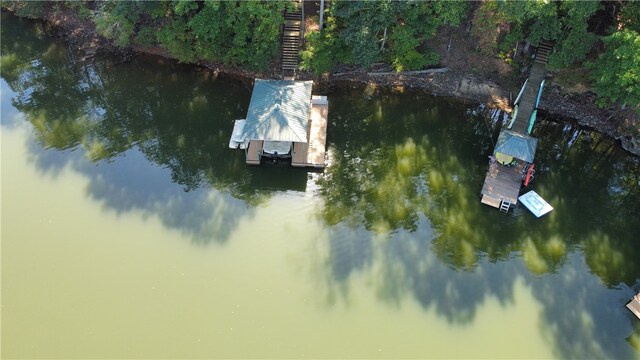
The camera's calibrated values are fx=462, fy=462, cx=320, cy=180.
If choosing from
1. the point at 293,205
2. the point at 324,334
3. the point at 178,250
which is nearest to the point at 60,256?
the point at 178,250

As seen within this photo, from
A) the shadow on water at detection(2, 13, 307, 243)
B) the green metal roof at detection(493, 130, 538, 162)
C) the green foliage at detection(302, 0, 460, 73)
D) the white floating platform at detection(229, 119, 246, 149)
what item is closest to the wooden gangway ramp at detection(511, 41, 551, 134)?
the green metal roof at detection(493, 130, 538, 162)

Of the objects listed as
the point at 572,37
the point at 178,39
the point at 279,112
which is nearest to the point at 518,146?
the point at 572,37

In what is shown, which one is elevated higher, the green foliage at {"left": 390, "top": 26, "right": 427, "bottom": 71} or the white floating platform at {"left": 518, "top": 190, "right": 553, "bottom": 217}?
the green foliage at {"left": 390, "top": 26, "right": 427, "bottom": 71}

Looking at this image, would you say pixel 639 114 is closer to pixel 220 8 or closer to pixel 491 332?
pixel 491 332

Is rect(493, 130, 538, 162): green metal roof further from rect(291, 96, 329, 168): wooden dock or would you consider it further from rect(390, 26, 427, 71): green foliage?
rect(291, 96, 329, 168): wooden dock

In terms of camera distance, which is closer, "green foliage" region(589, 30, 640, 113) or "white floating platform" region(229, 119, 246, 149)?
"green foliage" region(589, 30, 640, 113)
